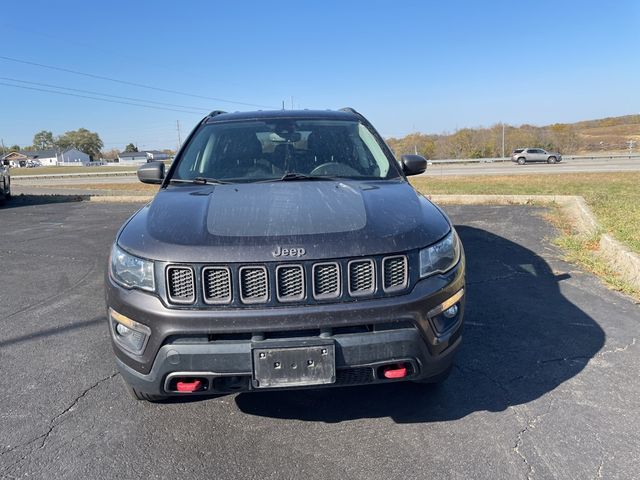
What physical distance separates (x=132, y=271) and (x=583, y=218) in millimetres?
7788

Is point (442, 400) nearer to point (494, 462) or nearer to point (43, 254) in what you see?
point (494, 462)

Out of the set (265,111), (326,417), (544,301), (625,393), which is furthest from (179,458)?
(544,301)

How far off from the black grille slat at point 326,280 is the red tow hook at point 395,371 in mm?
443

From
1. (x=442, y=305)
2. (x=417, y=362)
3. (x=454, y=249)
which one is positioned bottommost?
(x=417, y=362)

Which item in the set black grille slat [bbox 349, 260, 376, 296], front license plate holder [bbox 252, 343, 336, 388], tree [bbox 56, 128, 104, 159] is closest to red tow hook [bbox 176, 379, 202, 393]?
front license plate holder [bbox 252, 343, 336, 388]

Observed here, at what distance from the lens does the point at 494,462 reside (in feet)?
7.52

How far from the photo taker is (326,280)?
2189 mm

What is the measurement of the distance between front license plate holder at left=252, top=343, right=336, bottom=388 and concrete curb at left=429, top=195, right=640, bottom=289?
12.9 ft

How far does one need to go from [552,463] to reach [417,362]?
79cm

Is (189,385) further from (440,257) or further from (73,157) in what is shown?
(73,157)

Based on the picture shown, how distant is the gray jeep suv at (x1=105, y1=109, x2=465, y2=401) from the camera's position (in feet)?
7.02

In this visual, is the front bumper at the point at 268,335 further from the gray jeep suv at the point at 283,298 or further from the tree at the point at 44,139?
the tree at the point at 44,139

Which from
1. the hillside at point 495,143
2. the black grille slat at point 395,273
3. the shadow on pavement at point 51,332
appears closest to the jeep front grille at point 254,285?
the black grille slat at point 395,273

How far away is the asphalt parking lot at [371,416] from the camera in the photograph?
229 cm
